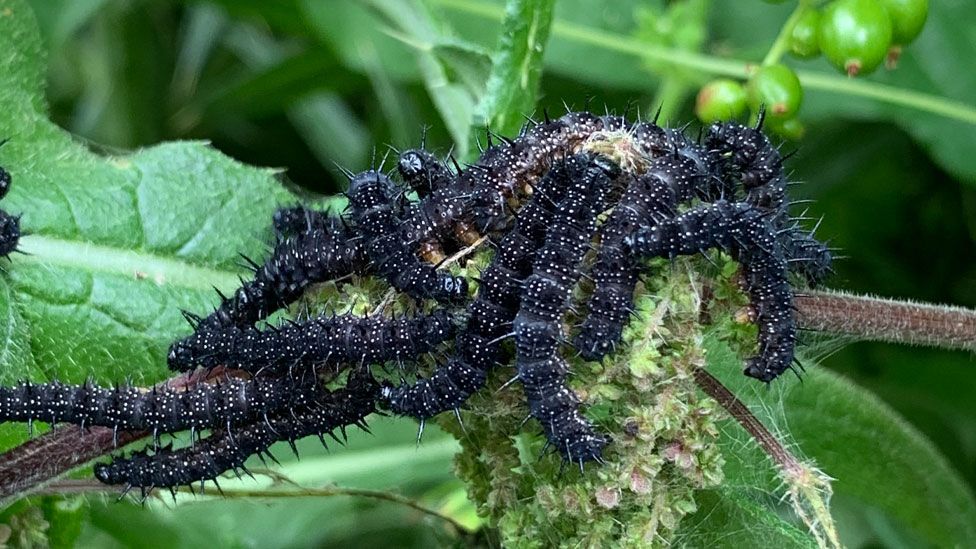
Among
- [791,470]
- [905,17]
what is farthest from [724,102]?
[791,470]

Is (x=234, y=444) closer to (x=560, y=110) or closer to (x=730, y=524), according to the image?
(x=730, y=524)

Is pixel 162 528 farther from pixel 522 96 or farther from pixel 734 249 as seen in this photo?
pixel 734 249

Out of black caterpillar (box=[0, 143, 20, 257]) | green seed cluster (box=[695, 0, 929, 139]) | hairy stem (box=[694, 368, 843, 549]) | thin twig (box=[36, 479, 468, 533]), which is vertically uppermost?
green seed cluster (box=[695, 0, 929, 139])

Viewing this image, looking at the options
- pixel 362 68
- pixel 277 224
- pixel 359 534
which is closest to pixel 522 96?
pixel 277 224

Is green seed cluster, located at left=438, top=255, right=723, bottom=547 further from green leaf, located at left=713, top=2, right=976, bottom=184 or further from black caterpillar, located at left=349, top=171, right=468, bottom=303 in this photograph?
green leaf, located at left=713, top=2, right=976, bottom=184

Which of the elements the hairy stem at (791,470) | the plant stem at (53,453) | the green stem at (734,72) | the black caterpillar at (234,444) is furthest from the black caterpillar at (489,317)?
the green stem at (734,72)

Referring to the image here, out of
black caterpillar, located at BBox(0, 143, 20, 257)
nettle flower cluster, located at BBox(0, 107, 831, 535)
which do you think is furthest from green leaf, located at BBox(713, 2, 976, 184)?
black caterpillar, located at BBox(0, 143, 20, 257)

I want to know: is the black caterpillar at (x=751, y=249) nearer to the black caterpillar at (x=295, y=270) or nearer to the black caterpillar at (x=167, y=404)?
the black caterpillar at (x=295, y=270)
